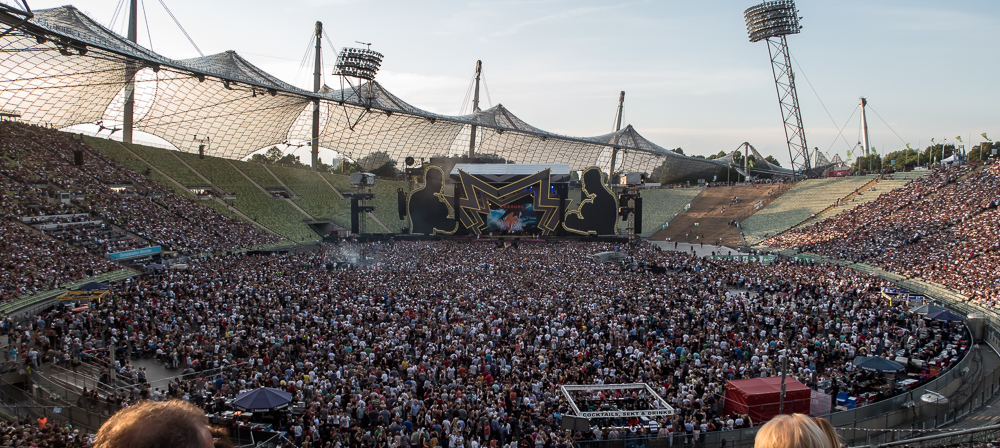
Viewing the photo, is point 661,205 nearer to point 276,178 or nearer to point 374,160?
point 374,160

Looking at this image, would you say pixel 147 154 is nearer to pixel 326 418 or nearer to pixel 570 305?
pixel 570 305

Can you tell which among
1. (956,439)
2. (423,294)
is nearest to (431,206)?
(423,294)

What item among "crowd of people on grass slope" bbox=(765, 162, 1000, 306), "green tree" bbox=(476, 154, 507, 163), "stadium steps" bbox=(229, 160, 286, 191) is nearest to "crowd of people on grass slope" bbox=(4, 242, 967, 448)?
"crowd of people on grass slope" bbox=(765, 162, 1000, 306)

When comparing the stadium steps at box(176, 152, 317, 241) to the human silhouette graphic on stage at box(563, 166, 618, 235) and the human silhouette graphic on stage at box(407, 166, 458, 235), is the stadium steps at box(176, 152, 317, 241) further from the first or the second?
the human silhouette graphic on stage at box(563, 166, 618, 235)

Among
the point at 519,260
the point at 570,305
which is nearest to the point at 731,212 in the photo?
the point at 519,260

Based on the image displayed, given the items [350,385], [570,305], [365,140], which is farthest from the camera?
[365,140]

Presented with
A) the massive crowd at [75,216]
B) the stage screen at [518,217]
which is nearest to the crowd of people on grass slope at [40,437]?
the massive crowd at [75,216]

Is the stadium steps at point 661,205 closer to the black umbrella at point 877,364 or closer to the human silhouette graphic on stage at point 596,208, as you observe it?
the human silhouette graphic on stage at point 596,208
